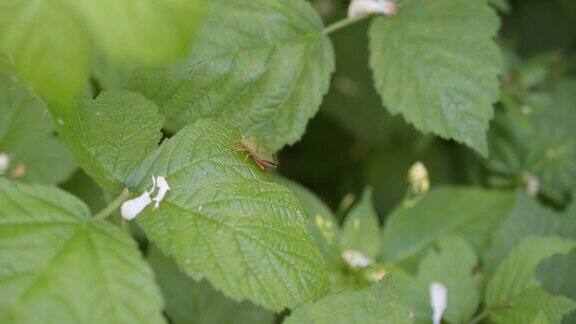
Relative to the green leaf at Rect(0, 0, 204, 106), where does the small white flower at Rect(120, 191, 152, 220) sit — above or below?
below

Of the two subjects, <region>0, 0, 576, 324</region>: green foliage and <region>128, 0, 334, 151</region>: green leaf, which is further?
<region>128, 0, 334, 151</region>: green leaf

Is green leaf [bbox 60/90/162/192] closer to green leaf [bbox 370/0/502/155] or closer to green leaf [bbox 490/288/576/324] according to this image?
green leaf [bbox 370/0/502/155]

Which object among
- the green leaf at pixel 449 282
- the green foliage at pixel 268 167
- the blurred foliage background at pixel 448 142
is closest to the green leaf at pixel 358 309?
the green foliage at pixel 268 167

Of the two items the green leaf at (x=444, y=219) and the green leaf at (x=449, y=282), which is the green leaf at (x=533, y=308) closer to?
the green leaf at (x=449, y=282)

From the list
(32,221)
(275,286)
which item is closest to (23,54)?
(32,221)

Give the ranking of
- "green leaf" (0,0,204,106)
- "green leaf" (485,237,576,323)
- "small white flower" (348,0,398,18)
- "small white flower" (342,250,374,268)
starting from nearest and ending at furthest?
"green leaf" (0,0,204,106) < "green leaf" (485,237,576,323) < "small white flower" (348,0,398,18) < "small white flower" (342,250,374,268)

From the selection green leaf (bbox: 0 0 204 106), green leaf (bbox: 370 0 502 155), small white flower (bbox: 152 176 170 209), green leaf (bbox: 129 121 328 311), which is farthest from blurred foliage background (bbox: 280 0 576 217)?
green leaf (bbox: 0 0 204 106)

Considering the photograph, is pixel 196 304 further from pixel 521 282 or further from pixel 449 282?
pixel 521 282
